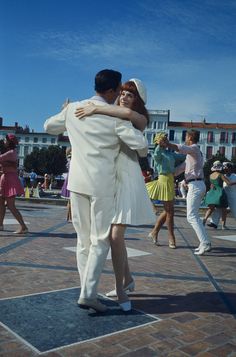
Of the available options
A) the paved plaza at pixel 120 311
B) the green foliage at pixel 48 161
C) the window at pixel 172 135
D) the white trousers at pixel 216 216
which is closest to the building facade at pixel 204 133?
the window at pixel 172 135

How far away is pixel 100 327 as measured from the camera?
2.84 metres

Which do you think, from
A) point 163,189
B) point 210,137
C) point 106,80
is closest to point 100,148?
point 106,80

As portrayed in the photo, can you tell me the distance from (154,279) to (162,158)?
277cm

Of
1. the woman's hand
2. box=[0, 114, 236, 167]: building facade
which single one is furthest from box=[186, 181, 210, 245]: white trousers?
box=[0, 114, 236, 167]: building facade

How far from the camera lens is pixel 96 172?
2.97 metres

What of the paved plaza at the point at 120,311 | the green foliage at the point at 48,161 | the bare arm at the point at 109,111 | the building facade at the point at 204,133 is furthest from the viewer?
the building facade at the point at 204,133

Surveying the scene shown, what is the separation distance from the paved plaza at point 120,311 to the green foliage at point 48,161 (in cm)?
8052

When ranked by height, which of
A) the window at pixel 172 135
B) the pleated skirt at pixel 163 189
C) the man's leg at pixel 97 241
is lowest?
the man's leg at pixel 97 241

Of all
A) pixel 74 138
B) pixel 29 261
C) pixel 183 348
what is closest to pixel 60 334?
pixel 183 348

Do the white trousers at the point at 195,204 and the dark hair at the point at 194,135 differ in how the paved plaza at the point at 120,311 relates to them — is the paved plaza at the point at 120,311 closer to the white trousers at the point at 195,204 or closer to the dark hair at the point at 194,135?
the white trousers at the point at 195,204

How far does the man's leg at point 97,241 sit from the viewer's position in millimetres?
2980

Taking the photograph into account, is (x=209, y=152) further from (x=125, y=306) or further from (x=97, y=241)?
(x=97, y=241)

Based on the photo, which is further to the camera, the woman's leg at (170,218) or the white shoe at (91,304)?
the woman's leg at (170,218)

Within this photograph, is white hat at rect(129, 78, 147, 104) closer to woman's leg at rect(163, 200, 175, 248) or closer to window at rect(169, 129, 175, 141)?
woman's leg at rect(163, 200, 175, 248)
